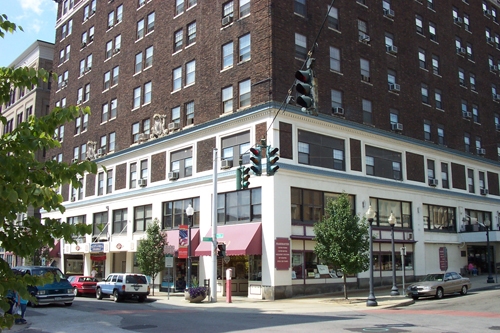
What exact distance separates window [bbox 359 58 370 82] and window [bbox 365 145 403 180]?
5358 millimetres

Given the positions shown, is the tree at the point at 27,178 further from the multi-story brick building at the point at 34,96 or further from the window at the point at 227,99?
the multi-story brick building at the point at 34,96

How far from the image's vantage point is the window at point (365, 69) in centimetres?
3950

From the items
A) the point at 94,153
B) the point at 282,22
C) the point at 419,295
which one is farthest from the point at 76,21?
the point at 419,295

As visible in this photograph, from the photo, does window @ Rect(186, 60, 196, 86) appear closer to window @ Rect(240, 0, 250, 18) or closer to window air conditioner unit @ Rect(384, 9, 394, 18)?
window @ Rect(240, 0, 250, 18)

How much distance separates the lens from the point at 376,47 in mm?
41000

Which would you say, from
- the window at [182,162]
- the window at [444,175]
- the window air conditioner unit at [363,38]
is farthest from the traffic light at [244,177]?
the window at [444,175]

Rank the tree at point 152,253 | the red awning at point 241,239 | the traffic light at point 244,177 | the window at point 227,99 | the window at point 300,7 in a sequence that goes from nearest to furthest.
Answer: the traffic light at point 244,177 < the red awning at point 241,239 < the window at point 300,7 < the window at point 227,99 < the tree at point 152,253

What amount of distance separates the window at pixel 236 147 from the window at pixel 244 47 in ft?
17.2

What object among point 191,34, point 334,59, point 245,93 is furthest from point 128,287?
point 334,59

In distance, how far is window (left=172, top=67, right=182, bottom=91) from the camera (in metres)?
41.0

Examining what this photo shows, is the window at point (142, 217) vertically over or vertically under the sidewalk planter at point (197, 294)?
over

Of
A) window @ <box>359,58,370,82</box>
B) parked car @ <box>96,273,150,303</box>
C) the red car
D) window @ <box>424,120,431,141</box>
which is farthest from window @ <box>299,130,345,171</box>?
the red car

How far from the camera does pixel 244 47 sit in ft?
115

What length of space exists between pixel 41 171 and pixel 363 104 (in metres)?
35.2
